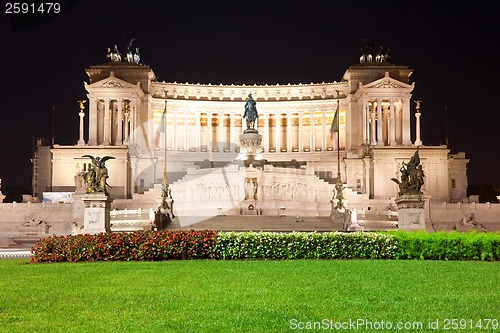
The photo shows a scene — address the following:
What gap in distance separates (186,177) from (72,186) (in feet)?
69.3

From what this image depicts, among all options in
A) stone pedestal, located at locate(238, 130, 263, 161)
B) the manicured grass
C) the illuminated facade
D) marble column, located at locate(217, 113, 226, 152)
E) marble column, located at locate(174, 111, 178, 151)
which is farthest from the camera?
marble column, located at locate(217, 113, 226, 152)

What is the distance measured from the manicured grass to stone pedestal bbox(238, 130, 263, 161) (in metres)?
52.3

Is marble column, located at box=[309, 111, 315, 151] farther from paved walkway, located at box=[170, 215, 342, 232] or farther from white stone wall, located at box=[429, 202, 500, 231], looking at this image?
paved walkway, located at box=[170, 215, 342, 232]

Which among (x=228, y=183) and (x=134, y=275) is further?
(x=228, y=183)

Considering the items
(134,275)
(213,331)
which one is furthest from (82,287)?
(213,331)

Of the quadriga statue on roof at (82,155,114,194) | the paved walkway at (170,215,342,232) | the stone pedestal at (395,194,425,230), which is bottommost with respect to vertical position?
the paved walkway at (170,215,342,232)

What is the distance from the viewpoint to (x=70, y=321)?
42.9 ft

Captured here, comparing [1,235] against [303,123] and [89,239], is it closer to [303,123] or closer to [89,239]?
[89,239]

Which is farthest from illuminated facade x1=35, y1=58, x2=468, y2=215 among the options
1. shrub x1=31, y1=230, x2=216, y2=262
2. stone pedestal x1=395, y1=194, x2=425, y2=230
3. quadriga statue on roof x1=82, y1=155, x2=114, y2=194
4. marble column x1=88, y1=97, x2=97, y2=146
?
shrub x1=31, y1=230, x2=216, y2=262

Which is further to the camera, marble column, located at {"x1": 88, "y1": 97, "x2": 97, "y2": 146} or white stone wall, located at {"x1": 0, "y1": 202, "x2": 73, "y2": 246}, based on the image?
marble column, located at {"x1": 88, "y1": 97, "x2": 97, "y2": 146}

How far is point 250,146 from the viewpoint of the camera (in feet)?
252

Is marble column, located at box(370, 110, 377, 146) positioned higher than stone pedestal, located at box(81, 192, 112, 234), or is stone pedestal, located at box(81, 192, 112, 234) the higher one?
marble column, located at box(370, 110, 377, 146)

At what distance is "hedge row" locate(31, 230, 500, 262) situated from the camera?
28.6m

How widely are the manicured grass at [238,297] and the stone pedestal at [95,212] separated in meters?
15.4
